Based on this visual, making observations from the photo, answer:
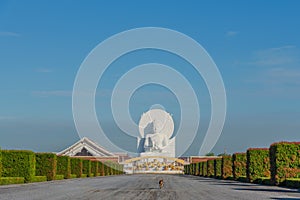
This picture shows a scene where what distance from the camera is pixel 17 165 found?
55.4 metres

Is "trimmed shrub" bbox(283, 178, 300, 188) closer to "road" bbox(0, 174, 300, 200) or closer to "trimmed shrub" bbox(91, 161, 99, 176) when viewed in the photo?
"road" bbox(0, 174, 300, 200)

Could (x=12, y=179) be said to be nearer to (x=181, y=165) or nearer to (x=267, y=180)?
(x=267, y=180)

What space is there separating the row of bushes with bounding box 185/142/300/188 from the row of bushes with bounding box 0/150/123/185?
20286 millimetres

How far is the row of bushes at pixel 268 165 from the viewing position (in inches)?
1825

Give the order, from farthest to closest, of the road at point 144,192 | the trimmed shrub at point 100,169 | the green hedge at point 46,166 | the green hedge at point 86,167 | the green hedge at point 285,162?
the trimmed shrub at point 100,169 < the green hedge at point 86,167 < the green hedge at point 46,166 < the green hedge at point 285,162 < the road at point 144,192

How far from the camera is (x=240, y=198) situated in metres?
27.0

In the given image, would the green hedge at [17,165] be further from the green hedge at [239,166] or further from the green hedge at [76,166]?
Result: the green hedge at [76,166]

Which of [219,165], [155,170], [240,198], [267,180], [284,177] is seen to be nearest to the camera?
[240,198]

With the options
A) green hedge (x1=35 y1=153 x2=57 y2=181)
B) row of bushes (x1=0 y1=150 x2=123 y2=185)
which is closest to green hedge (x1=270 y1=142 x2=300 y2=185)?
row of bushes (x1=0 y1=150 x2=123 y2=185)

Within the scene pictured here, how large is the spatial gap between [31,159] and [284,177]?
2499 cm

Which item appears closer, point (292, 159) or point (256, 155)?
point (292, 159)

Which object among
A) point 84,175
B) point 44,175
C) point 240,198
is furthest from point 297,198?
point 84,175

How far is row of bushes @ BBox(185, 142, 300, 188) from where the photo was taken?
46.3 meters

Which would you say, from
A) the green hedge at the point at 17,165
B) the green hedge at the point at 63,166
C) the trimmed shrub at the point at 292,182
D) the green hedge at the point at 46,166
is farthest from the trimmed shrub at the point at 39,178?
the trimmed shrub at the point at 292,182
